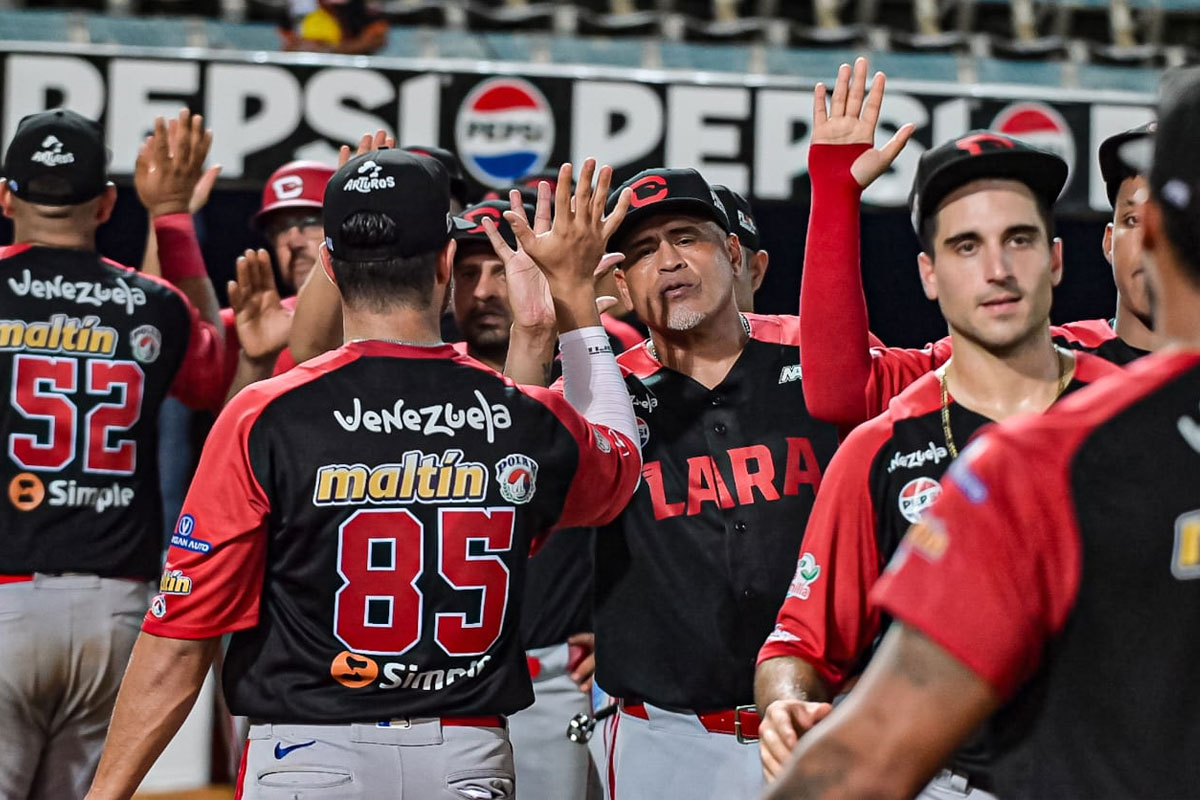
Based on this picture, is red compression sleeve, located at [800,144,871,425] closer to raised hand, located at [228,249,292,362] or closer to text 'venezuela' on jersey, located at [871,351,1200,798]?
text 'venezuela' on jersey, located at [871,351,1200,798]

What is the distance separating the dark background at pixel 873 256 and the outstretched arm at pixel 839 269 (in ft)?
15.6

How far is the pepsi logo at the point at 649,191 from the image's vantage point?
3330 mm

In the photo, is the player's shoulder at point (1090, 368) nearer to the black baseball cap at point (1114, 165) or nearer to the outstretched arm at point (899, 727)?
the black baseball cap at point (1114, 165)

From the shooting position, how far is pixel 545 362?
3.10 meters

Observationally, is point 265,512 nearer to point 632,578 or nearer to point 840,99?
point 632,578

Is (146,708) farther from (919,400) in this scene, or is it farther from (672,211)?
(672,211)

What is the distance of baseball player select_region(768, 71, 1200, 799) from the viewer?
1240 millimetres

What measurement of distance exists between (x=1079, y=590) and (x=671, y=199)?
2.18 meters

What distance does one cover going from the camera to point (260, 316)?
421 cm

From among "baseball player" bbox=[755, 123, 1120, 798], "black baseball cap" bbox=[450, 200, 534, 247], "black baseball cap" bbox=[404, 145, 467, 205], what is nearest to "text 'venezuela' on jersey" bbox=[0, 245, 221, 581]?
"black baseball cap" bbox=[450, 200, 534, 247]

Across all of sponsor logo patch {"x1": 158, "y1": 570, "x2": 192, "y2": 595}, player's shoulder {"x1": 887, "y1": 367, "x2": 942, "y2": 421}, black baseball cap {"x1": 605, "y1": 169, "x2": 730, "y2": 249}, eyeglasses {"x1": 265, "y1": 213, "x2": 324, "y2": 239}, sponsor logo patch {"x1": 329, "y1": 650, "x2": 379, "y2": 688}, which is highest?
eyeglasses {"x1": 265, "y1": 213, "x2": 324, "y2": 239}

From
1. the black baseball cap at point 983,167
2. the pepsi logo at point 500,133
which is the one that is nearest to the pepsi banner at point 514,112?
the pepsi logo at point 500,133

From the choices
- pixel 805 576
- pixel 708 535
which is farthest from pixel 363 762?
pixel 708 535

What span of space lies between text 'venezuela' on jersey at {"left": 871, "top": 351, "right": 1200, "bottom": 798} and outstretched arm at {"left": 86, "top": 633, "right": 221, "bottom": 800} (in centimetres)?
169
